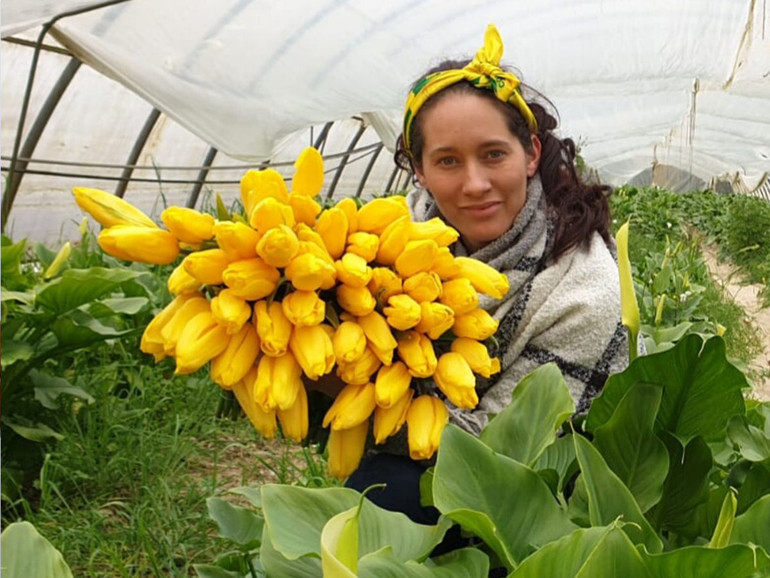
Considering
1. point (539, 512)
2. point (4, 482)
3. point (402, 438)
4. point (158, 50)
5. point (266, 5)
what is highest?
point (266, 5)

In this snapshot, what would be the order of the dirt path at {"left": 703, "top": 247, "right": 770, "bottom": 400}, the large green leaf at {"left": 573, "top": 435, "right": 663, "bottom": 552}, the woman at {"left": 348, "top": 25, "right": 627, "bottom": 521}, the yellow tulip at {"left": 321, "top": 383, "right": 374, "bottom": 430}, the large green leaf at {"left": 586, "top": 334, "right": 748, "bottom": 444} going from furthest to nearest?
the dirt path at {"left": 703, "top": 247, "right": 770, "bottom": 400}, the woman at {"left": 348, "top": 25, "right": 627, "bottom": 521}, the yellow tulip at {"left": 321, "top": 383, "right": 374, "bottom": 430}, the large green leaf at {"left": 586, "top": 334, "right": 748, "bottom": 444}, the large green leaf at {"left": 573, "top": 435, "right": 663, "bottom": 552}

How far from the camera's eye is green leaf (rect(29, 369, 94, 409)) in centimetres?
249

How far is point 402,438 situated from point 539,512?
58cm

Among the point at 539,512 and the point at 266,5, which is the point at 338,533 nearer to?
the point at 539,512

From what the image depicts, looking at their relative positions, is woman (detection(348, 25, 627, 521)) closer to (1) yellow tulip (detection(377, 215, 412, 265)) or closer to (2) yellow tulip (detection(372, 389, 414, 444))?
(2) yellow tulip (detection(372, 389, 414, 444))

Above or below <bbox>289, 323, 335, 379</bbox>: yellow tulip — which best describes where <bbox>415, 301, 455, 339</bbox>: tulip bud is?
above

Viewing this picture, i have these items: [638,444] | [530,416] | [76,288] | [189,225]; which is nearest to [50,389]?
[76,288]

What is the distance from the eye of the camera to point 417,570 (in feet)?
2.98

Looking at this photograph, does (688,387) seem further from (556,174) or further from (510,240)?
(556,174)

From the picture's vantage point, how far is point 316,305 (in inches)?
46.0

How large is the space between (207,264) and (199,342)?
0.10 m

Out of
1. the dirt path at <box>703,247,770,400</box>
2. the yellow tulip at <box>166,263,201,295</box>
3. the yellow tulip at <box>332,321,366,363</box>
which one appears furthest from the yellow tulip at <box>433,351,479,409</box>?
the dirt path at <box>703,247,770,400</box>

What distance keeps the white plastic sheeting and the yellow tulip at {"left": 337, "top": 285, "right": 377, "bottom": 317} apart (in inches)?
135

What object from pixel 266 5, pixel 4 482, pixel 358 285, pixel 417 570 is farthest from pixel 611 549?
pixel 266 5
